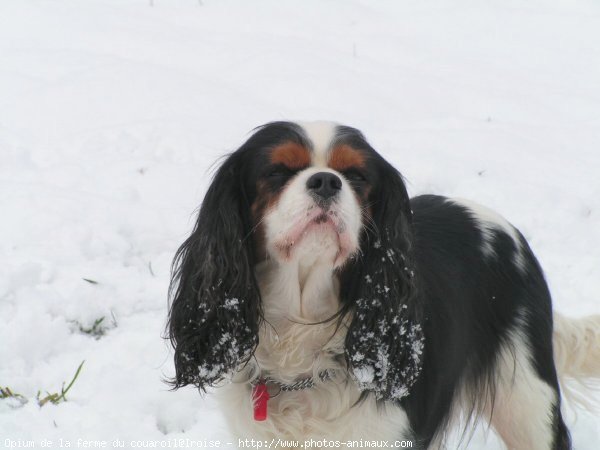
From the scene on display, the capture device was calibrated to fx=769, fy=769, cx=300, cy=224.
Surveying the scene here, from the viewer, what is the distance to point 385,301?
93.2 inches

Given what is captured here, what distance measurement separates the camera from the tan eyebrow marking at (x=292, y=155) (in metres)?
2.25

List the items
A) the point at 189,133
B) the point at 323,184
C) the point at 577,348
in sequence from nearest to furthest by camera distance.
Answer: the point at 323,184, the point at 577,348, the point at 189,133

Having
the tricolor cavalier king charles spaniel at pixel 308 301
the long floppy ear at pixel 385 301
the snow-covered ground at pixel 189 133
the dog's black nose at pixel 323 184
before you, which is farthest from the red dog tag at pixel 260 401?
the dog's black nose at pixel 323 184

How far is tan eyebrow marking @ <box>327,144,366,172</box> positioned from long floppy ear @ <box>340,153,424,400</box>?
12 centimetres

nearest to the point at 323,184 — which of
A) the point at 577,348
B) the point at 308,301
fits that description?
the point at 308,301

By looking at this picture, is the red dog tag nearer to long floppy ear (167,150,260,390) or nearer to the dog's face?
long floppy ear (167,150,260,390)

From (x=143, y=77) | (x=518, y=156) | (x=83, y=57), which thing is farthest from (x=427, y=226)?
(x=83, y=57)

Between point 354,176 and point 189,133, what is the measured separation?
9.56 feet

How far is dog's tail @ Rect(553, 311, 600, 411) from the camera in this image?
10.1ft

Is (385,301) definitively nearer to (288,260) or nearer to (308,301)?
(308,301)

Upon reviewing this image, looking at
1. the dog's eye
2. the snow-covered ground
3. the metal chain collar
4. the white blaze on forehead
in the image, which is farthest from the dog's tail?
the white blaze on forehead

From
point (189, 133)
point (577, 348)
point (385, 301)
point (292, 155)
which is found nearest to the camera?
point (292, 155)

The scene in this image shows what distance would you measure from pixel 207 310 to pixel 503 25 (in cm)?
565

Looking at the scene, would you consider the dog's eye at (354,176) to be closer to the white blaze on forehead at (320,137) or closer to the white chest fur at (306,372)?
the white blaze on forehead at (320,137)
